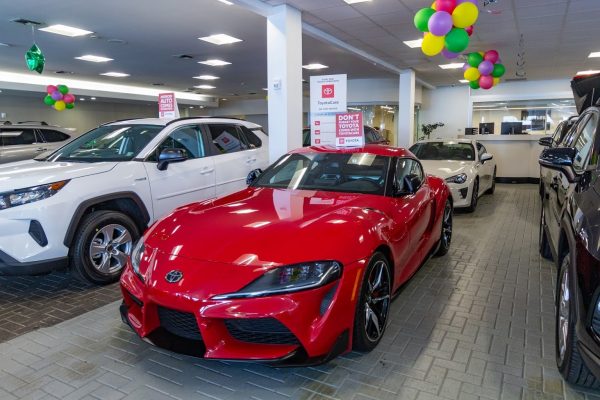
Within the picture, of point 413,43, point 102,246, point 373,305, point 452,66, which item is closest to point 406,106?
point 452,66

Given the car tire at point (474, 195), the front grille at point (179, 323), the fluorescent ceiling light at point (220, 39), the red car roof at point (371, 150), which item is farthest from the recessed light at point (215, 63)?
the front grille at point (179, 323)

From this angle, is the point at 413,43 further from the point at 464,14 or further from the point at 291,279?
the point at 291,279

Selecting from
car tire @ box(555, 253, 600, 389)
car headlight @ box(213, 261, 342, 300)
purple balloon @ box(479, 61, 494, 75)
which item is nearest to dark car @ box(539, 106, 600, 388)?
car tire @ box(555, 253, 600, 389)

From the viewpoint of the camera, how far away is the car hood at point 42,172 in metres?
3.48

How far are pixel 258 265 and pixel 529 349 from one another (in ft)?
6.24

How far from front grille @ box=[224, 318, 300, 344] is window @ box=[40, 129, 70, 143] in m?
9.21

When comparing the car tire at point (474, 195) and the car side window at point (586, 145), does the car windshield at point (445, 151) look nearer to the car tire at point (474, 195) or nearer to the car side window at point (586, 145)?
the car tire at point (474, 195)

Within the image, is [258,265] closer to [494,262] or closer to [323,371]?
[323,371]

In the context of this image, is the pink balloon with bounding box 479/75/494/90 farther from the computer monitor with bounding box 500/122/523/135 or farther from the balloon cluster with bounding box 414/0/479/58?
the computer monitor with bounding box 500/122/523/135

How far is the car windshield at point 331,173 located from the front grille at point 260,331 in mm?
1488

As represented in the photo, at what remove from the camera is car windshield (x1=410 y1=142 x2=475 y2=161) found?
7.99 metres

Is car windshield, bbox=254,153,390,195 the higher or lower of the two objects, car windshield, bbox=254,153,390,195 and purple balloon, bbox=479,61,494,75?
the lower

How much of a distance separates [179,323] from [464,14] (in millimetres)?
4948

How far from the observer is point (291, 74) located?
22.4 feet
